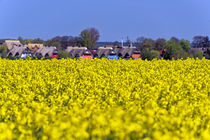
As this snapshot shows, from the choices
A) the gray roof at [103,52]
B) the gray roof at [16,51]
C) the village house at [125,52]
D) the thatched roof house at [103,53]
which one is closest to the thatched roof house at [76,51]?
the thatched roof house at [103,53]

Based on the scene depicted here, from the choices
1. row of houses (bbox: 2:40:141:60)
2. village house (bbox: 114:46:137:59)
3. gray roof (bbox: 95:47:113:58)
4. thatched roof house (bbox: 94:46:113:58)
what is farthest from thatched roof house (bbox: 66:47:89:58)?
village house (bbox: 114:46:137:59)

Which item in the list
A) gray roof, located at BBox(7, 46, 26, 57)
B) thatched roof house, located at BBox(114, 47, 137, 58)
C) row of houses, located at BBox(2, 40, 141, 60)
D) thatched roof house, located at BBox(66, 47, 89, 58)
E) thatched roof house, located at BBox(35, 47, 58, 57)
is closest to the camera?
row of houses, located at BBox(2, 40, 141, 60)

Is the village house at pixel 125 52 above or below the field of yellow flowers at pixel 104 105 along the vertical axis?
below

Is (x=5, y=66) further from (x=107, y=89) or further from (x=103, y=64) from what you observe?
(x=107, y=89)

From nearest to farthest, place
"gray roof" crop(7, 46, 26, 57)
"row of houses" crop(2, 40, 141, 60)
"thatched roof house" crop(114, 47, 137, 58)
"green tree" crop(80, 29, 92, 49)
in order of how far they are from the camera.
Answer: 1. "row of houses" crop(2, 40, 141, 60)
2. "thatched roof house" crop(114, 47, 137, 58)
3. "gray roof" crop(7, 46, 26, 57)
4. "green tree" crop(80, 29, 92, 49)

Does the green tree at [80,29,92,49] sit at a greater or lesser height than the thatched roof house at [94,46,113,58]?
greater

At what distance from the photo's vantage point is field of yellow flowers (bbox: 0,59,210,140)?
5777 millimetres

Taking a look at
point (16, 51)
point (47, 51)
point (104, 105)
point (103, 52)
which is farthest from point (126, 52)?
point (104, 105)

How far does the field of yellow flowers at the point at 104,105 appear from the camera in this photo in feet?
19.0

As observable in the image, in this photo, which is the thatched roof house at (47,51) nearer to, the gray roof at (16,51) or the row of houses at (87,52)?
the row of houses at (87,52)

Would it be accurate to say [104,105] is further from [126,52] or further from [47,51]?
[47,51]

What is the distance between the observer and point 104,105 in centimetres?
940

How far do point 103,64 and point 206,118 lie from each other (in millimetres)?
10687

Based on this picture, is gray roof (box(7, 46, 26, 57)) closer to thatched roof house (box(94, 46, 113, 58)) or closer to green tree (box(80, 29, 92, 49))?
thatched roof house (box(94, 46, 113, 58))
